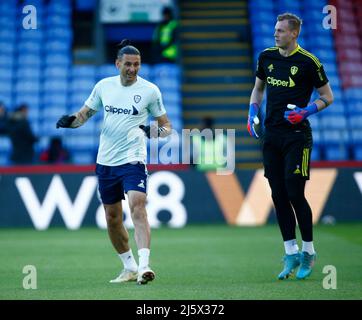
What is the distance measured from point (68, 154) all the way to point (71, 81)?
13.6 ft

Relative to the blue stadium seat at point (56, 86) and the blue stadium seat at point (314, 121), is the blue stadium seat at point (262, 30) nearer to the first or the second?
the blue stadium seat at point (314, 121)

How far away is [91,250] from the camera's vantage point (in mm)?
12734

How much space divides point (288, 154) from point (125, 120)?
1.62m

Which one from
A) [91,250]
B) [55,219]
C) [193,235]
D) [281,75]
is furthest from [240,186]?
[281,75]

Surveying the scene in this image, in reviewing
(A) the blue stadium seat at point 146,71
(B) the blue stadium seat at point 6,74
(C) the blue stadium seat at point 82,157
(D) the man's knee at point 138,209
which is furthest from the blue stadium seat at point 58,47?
(D) the man's knee at point 138,209

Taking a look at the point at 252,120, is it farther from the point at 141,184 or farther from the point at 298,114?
the point at 141,184

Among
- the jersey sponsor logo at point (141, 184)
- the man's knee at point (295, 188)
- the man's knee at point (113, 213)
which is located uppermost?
the jersey sponsor logo at point (141, 184)

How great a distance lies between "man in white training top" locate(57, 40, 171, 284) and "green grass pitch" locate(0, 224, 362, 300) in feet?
2.41

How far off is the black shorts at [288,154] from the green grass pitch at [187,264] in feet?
3.40

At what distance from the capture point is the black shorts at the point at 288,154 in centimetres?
902

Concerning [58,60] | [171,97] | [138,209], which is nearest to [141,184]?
[138,209]

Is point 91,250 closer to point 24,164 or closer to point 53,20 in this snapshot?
point 24,164

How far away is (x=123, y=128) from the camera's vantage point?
29.2 ft

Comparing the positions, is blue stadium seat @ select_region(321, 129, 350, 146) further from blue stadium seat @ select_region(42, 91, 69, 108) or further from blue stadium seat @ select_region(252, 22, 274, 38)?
blue stadium seat @ select_region(42, 91, 69, 108)
